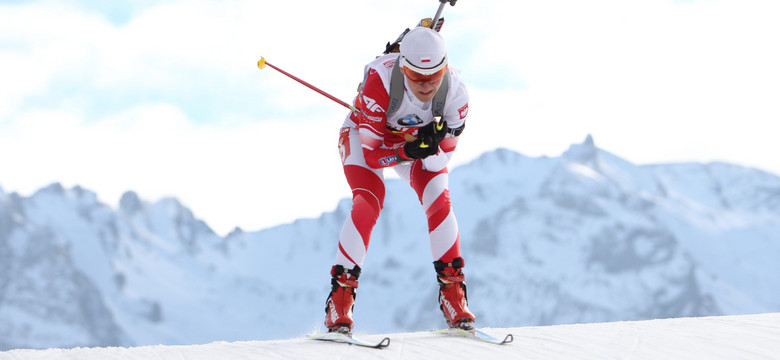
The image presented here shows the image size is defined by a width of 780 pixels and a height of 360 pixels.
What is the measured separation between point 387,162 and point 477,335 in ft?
5.87

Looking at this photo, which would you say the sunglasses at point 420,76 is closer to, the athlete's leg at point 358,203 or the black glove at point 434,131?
the black glove at point 434,131

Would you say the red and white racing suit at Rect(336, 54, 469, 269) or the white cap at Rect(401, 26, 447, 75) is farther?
the red and white racing suit at Rect(336, 54, 469, 269)

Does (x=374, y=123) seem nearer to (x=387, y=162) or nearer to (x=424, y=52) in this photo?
(x=387, y=162)

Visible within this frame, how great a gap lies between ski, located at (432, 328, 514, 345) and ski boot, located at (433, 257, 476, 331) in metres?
0.07

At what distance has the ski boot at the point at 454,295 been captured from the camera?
24.2ft

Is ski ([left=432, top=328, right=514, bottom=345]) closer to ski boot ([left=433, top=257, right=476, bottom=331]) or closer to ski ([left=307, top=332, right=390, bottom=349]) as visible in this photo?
ski boot ([left=433, top=257, right=476, bottom=331])

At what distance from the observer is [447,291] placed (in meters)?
7.47

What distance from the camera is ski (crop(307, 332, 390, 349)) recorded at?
6.55 meters

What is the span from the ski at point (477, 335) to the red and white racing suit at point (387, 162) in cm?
67

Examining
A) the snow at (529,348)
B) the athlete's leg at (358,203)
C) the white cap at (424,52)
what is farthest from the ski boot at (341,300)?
the white cap at (424,52)

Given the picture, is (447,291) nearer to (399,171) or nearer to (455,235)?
(455,235)

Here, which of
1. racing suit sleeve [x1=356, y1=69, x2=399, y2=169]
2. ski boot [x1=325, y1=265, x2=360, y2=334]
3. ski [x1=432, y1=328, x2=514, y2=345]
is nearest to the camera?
ski [x1=432, y1=328, x2=514, y2=345]

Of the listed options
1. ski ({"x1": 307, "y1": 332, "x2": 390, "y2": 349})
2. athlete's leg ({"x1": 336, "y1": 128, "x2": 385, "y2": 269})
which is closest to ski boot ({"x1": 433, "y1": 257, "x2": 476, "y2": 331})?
athlete's leg ({"x1": 336, "y1": 128, "x2": 385, "y2": 269})

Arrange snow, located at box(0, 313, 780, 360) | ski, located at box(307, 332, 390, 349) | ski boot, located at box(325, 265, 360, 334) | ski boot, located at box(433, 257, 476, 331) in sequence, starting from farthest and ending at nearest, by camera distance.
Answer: ski boot, located at box(433, 257, 476, 331) < ski boot, located at box(325, 265, 360, 334) < ski, located at box(307, 332, 390, 349) < snow, located at box(0, 313, 780, 360)
